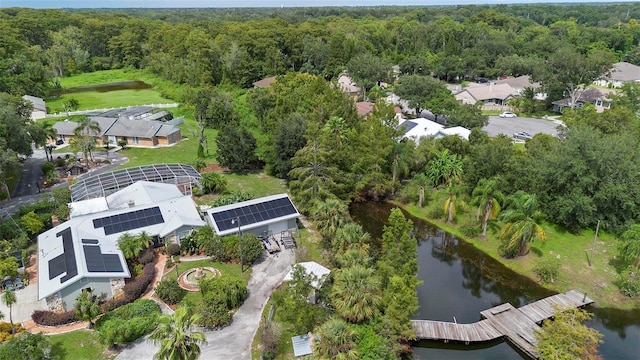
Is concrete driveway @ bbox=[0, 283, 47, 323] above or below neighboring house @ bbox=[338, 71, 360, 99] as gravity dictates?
above

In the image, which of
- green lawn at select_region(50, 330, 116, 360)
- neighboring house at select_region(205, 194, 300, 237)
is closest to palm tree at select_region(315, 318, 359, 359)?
green lawn at select_region(50, 330, 116, 360)

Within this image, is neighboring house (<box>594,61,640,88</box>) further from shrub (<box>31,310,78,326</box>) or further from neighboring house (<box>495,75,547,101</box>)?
shrub (<box>31,310,78,326</box>)

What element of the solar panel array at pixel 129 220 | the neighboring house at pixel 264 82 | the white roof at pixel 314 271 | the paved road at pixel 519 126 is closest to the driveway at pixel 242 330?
the white roof at pixel 314 271

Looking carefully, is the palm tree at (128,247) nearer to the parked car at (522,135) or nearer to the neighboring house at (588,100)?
the parked car at (522,135)

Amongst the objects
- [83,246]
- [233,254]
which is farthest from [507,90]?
[83,246]

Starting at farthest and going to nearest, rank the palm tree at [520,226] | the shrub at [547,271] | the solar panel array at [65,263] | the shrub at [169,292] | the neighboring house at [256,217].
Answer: the neighboring house at [256,217]
the palm tree at [520,226]
the shrub at [547,271]
the shrub at [169,292]
the solar panel array at [65,263]

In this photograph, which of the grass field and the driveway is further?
the grass field
